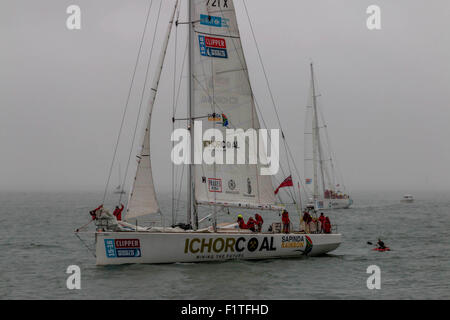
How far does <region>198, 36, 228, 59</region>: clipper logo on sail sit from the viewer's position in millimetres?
25250

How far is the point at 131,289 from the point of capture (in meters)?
19.5

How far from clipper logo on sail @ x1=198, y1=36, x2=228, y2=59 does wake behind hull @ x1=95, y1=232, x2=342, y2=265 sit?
8.46m

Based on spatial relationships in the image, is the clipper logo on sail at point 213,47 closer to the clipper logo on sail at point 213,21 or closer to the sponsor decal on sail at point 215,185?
the clipper logo on sail at point 213,21

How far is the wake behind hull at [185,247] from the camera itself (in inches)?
877

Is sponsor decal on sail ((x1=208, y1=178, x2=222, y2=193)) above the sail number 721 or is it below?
below

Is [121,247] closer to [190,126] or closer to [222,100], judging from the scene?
[190,126]

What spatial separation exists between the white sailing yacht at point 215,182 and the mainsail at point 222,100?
0.15 feet

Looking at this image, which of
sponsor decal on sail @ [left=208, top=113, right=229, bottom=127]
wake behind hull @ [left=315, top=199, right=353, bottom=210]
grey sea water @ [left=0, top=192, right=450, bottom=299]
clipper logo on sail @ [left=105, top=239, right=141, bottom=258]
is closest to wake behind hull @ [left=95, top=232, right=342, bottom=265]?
clipper logo on sail @ [left=105, top=239, right=141, bottom=258]

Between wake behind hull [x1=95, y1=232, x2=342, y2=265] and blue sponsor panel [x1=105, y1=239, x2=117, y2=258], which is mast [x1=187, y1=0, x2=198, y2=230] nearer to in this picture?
wake behind hull [x1=95, y1=232, x2=342, y2=265]

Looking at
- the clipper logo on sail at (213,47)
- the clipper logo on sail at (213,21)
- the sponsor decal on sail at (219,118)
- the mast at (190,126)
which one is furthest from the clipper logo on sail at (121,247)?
the clipper logo on sail at (213,21)
